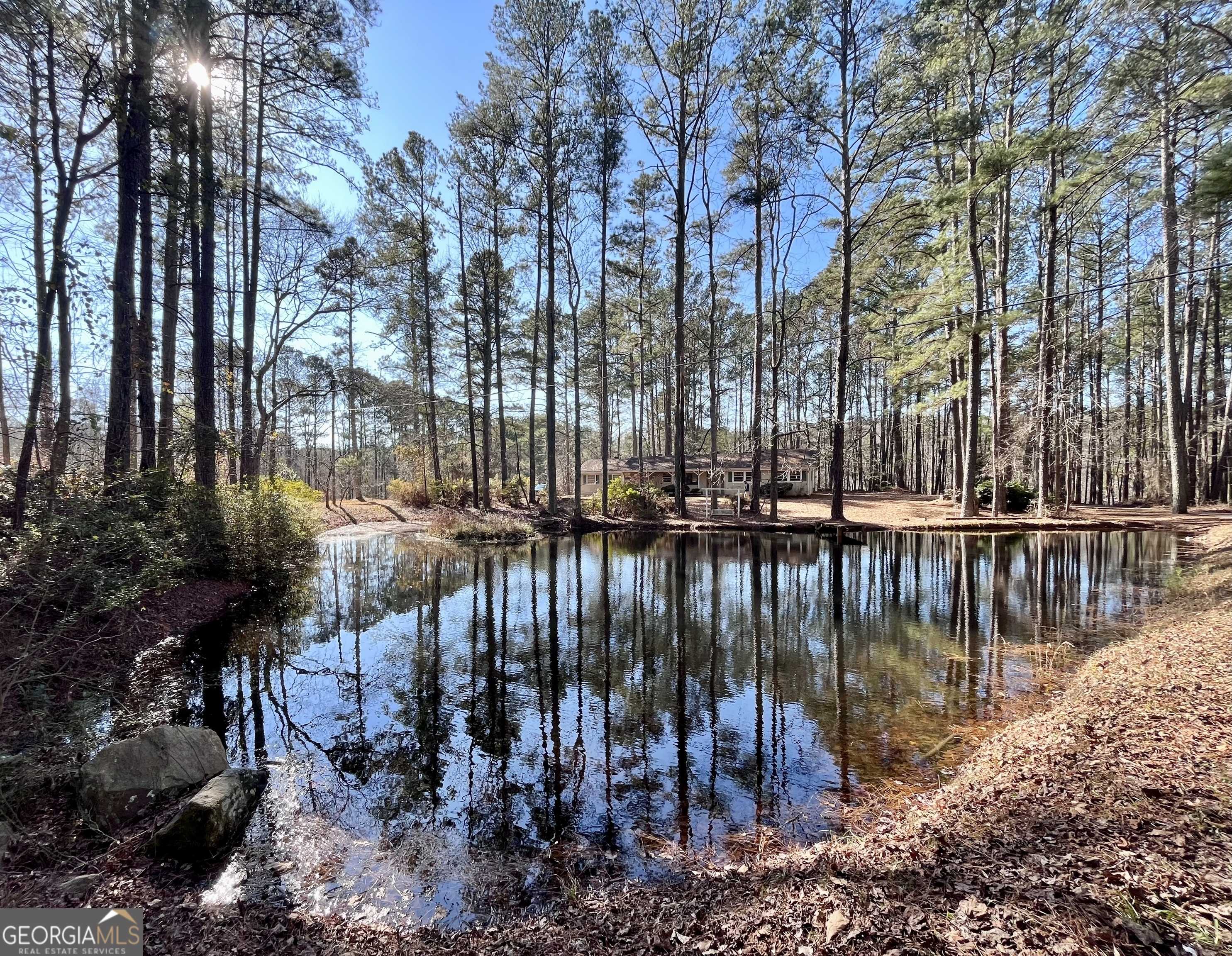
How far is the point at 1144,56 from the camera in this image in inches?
366

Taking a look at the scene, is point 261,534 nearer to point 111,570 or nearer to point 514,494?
point 111,570

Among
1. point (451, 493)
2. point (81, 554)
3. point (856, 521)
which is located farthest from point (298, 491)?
point (856, 521)

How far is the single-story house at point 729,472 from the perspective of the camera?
30141 mm

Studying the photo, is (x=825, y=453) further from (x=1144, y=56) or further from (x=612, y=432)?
(x=612, y=432)

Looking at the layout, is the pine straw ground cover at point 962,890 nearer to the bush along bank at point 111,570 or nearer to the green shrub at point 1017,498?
the bush along bank at point 111,570

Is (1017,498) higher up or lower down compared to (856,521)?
higher up

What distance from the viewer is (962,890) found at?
2.05m

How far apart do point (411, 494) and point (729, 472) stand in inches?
741

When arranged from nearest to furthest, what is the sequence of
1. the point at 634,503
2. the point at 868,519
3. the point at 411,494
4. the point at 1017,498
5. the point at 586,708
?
the point at 586,708
the point at 868,519
the point at 1017,498
the point at 634,503
the point at 411,494

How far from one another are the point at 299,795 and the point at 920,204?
21426mm

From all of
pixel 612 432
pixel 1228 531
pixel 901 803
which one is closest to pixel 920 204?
pixel 1228 531

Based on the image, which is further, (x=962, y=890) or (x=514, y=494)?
(x=514, y=494)

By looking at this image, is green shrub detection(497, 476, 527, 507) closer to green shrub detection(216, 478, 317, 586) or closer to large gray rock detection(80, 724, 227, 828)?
green shrub detection(216, 478, 317, 586)

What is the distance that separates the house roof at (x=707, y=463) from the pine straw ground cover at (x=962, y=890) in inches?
1051
